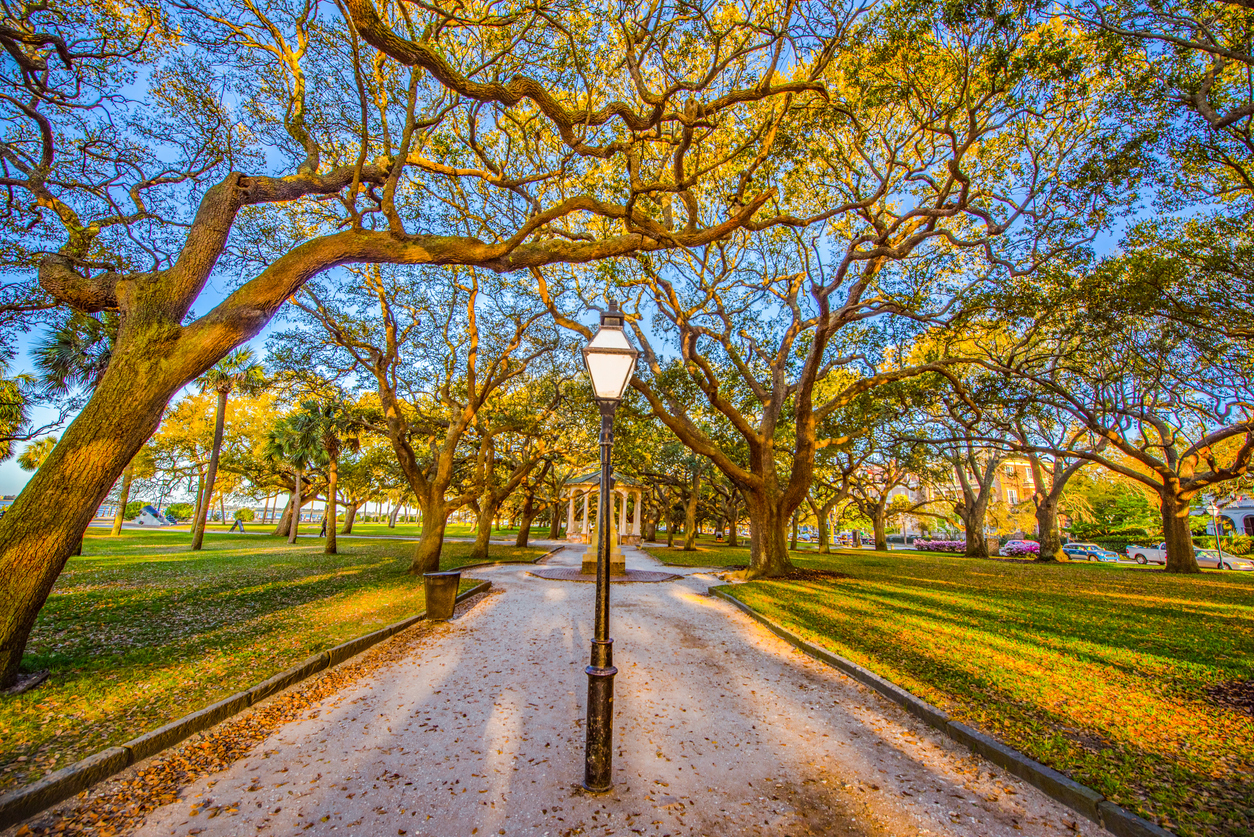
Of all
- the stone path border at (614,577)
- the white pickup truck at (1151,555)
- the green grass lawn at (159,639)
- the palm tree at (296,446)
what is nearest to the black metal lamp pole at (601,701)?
the green grass lawn at (159,639)

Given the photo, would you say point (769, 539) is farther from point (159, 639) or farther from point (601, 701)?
point (159, 639)

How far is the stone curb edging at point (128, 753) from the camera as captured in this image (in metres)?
2.85

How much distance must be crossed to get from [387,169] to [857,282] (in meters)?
11.0

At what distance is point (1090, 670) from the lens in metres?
5.65

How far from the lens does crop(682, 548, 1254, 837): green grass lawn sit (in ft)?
10.8

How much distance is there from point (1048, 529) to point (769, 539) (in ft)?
68.1

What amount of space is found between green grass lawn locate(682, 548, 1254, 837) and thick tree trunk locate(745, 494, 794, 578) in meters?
2.56

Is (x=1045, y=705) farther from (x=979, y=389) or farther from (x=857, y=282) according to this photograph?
(x=979, y=389)

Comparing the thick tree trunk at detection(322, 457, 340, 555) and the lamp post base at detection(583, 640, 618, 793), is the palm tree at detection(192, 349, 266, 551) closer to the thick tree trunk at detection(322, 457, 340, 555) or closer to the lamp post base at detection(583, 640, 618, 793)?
the thick tree trunk at detection(322, 457, 340, 555)

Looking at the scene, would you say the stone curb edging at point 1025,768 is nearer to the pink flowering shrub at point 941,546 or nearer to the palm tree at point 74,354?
the palm tree at point 74,354

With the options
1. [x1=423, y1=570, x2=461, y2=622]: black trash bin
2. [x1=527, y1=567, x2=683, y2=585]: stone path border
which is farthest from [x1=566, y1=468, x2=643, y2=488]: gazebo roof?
[x1=423, y1=570, x2=461, y2=622]: black trash bin

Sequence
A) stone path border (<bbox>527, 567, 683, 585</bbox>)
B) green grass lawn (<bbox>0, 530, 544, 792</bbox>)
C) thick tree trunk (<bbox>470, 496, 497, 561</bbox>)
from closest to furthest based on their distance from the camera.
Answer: green grass lawn (<bbox>0, 530, 544, 792</bbox>), stone path border (<bbox>527, 567, 683, 585</bbox>), thick tree trunk (<bbox>470, 496, 497, 561</bbox>)

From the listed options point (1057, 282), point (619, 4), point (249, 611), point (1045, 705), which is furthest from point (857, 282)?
point (249, 611)

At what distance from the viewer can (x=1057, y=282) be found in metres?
12.0
